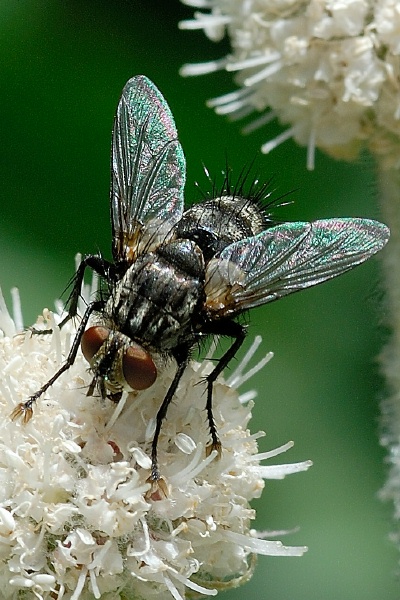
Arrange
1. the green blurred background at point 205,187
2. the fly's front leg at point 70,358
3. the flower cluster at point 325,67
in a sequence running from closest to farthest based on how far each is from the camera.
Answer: the fly's front leg at point 70,358
the flower cluster at point 325,67
the green blurred background at point 205,187

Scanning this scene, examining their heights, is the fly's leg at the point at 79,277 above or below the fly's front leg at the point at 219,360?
above

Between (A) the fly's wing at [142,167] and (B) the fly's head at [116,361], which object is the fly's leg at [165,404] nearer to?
(B) the fly's head at [116,361]

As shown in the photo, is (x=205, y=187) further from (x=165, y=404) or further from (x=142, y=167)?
(x=165, y=404)

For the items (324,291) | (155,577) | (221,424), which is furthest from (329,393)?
(155,577)

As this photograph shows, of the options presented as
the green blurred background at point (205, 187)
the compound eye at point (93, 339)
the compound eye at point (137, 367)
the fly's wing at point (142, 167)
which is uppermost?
the fly's wing at point (142, 167)

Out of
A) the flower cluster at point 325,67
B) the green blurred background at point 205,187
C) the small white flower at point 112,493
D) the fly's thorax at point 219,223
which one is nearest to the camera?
the small white flower at point 112,493

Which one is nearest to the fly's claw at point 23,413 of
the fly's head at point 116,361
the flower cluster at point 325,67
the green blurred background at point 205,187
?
the fly's head at point 116,361

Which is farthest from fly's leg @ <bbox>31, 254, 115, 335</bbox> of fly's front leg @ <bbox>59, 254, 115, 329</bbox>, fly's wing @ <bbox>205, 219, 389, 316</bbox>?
fly's wing @ <bbox>205, 219, 389, 316</bbox>

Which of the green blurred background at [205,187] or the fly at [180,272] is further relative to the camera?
the green blurred background at [205,187]
